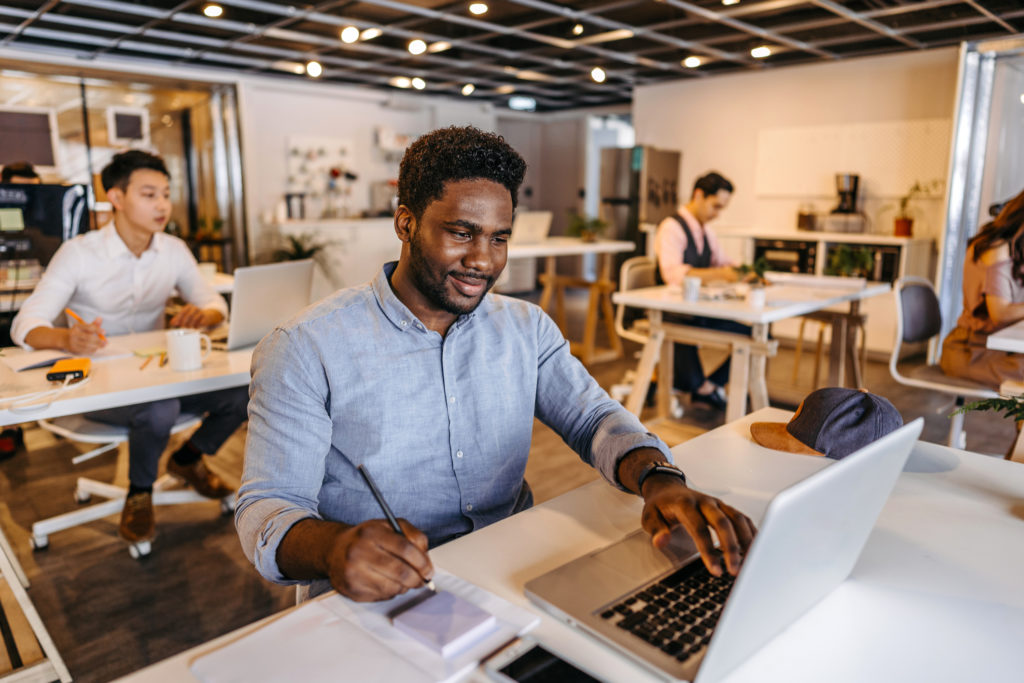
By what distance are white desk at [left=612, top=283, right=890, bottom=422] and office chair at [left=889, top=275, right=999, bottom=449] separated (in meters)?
0.38

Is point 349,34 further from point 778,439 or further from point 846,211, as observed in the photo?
point 778,439


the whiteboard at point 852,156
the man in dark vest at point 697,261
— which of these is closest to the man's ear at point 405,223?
the man in dark vest at point 697,261

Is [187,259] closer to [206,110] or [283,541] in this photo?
[283,541]

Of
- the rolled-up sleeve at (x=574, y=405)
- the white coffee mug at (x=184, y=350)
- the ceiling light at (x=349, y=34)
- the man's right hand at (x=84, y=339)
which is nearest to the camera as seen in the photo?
the rolled-up sleeve at (x=574, y=405)

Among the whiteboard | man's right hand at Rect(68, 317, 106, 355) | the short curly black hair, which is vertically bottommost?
man's right hand at Rect(68, 317, 106, 355)

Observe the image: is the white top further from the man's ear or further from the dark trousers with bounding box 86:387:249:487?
the man's ear

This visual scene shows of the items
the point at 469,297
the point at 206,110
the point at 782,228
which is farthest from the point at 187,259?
the point at 782,228

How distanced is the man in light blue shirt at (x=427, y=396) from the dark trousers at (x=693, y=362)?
112 inches

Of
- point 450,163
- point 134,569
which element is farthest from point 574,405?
point 134,569

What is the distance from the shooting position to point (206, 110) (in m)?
7.22

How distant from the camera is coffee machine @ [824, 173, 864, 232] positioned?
19.3 ft

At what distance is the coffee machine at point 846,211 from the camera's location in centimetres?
588

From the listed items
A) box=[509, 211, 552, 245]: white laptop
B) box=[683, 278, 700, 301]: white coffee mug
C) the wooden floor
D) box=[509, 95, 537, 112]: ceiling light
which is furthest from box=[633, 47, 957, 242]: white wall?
box=[683, 278, 700, 301]: white coffee mug

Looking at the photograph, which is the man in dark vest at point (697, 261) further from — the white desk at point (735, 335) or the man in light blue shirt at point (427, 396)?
the man in light blue shirt at point (427, 396)
